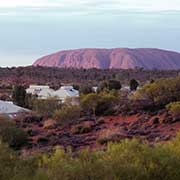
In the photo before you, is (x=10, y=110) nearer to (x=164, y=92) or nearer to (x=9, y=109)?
(x=9, y=109)

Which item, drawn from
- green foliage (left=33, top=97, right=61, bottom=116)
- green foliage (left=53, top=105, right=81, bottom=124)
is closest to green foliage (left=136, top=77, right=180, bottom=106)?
green foliage (left=53, top=105, right=81, bottom=124)

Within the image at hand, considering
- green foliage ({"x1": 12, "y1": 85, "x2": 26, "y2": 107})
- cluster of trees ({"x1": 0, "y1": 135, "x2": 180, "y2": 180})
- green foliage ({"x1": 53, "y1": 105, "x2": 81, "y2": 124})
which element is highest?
cluster of trees ({"x1": 0, "y1": 135, "x2": 180, "y2": 180})

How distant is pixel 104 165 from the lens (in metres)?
18.0

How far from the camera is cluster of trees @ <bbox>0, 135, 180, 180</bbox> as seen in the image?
17.5 m

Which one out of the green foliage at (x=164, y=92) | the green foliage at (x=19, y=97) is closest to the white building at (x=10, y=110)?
the green foliage at (x=19, y=97)

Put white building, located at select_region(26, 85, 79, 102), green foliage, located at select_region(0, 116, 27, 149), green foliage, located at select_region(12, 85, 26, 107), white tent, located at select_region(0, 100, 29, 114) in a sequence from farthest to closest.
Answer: white building, located at select_region(26, 85, 79, 102) → green foliage, located at select_region(12, 85, 26, 107) → white tent, located at select_region(0, 100, 29, 114) → green foliage, located at select_region(0, 116, 27, 149)

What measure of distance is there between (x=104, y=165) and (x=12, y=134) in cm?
2295

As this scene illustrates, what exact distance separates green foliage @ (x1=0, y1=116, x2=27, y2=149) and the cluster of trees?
748 inches

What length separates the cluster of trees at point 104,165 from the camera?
17500mm

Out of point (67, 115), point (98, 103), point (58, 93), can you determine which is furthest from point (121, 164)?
point (58, 93)

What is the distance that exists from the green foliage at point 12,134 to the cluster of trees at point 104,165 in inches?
748

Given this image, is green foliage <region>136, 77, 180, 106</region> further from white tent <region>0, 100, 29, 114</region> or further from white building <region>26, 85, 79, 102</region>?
white building <region>26, 85, 79, 102</region>

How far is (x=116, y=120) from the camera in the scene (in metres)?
51.7

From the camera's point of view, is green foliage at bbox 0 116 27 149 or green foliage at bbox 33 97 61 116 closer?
green foliage at bbox 0 116 27 149
